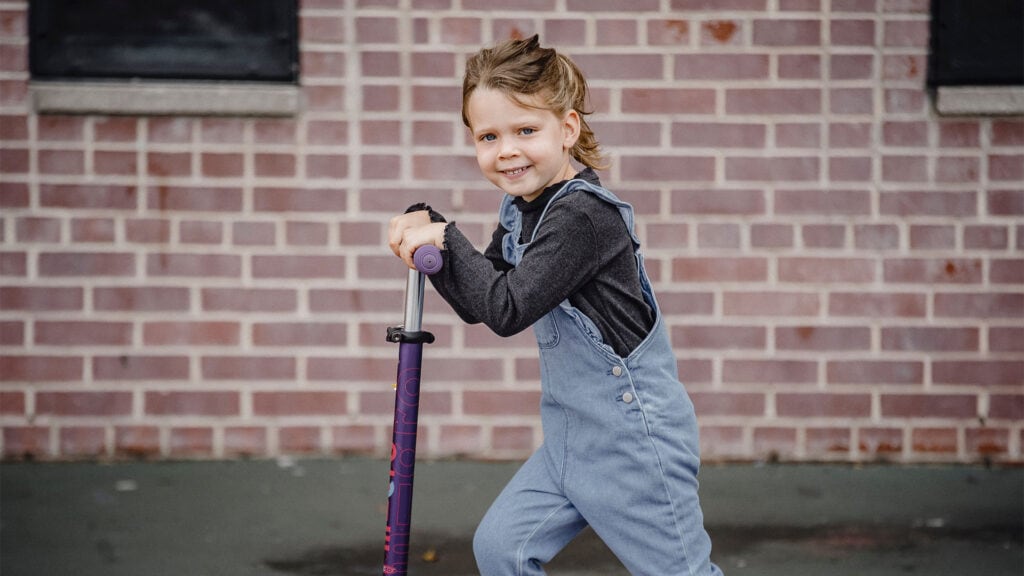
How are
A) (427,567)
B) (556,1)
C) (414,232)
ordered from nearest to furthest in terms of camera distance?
(414,232) < (427,567) < (556,1)

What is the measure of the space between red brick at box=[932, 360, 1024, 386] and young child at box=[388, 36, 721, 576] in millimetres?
2842

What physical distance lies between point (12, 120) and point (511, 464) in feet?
8.28

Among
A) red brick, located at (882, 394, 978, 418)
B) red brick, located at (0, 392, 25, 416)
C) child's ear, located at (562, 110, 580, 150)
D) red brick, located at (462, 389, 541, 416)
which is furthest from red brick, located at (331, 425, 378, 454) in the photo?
child's ear, located at (562, 110, 580, 150)

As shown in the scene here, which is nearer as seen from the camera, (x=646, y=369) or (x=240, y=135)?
(x=646, y=369)

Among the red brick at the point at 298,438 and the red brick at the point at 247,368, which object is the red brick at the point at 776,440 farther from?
the red brick at the point at 247,368

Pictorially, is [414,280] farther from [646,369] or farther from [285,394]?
[285,394]

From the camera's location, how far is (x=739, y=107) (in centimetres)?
528

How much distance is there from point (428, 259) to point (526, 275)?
0.70 ft

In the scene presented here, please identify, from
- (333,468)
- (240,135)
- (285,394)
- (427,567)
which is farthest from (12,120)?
(427,567)

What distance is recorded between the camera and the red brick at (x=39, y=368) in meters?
5.29

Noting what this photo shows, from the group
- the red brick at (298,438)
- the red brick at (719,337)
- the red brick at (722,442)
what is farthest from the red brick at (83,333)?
the red brick at (722,442)

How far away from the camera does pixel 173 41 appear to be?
5285 millimetres

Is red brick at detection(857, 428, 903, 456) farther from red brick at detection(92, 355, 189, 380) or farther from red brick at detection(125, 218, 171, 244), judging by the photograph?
red brick at detection(125, 218, 171, 244)

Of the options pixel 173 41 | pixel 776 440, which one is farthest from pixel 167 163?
pixel 776 440
